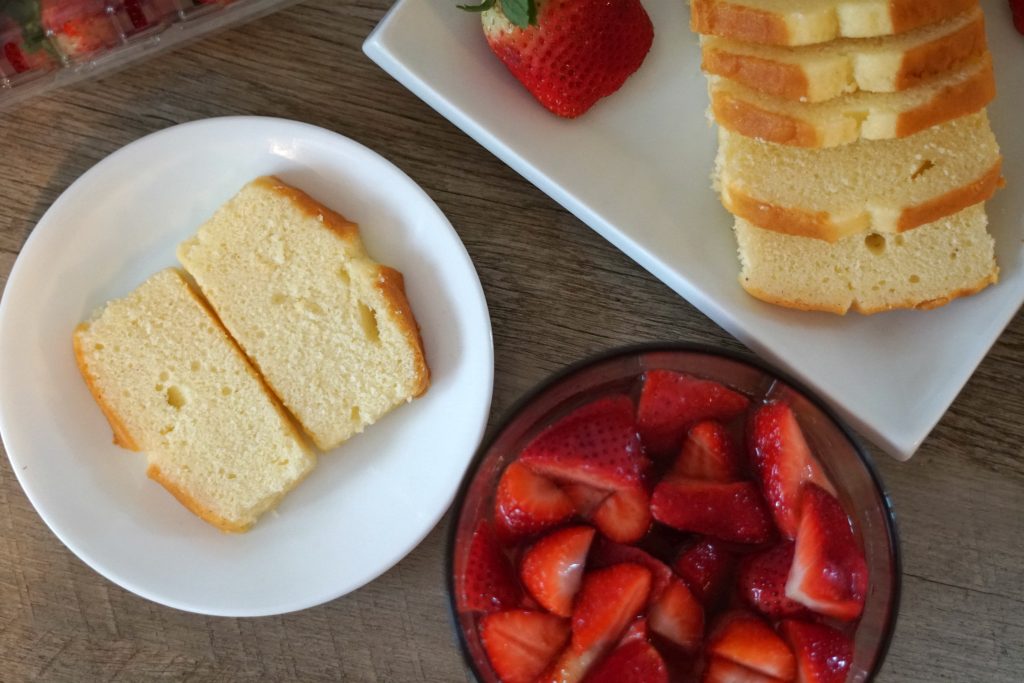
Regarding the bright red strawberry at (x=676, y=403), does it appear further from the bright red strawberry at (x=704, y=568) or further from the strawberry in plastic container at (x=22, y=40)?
the strawberry in plastic container at (x=22, y=40)

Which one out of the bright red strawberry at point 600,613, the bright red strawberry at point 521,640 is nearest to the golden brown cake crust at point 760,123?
the bright red strawberry at point 600,613

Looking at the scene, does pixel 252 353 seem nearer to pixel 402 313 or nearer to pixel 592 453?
pixel 402 313

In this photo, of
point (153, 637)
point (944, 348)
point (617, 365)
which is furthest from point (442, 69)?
point (153, 637)

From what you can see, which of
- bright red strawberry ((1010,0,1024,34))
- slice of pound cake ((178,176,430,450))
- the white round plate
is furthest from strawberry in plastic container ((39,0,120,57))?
bright red strawberry ((1010,0,1024,34))

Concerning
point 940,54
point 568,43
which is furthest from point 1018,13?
point 568,43

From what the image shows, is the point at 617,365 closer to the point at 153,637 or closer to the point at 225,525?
the point at 225,525

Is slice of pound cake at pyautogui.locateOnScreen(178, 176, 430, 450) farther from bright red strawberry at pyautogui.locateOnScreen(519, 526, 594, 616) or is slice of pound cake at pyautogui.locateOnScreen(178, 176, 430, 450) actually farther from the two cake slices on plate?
bright red strawberry at pyautogui.locateOnScreen(519, 526, 594, 616)

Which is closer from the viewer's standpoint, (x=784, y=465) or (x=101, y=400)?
(x=784, y=465)
